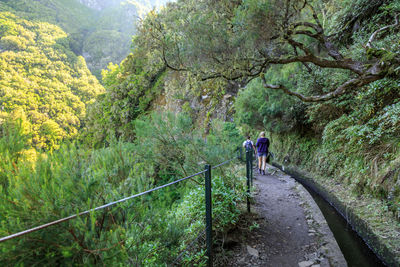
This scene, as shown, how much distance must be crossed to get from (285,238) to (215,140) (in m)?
2.12

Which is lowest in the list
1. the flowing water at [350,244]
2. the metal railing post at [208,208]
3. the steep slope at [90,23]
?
the flowing water at [350,244]

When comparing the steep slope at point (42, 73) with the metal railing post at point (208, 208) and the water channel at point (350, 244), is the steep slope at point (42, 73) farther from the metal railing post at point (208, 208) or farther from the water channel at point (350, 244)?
the water channel at point (350, 244)

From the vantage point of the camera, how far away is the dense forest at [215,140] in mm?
1130

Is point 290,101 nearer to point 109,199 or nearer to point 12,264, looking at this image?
point 109,199

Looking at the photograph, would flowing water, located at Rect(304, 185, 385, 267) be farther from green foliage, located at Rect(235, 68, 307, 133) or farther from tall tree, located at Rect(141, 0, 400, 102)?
green foliage, located at Rect(235, 68, 307, 133)

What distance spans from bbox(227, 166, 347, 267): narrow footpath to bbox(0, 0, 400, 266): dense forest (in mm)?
463

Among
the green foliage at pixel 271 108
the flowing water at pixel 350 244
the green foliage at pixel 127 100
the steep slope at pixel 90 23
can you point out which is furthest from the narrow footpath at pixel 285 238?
the steep slope at pixel 90 23

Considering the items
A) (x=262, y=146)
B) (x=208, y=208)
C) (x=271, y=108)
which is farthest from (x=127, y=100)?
(x=208, y=208)

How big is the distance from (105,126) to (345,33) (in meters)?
14.8

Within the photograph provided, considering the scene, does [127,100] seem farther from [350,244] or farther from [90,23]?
[90,23]

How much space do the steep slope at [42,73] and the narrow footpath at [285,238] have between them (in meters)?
14.6

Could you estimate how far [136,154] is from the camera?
364 centimetres

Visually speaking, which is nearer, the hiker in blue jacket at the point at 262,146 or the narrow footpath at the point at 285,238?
the narrow footpath at the point at 285,238

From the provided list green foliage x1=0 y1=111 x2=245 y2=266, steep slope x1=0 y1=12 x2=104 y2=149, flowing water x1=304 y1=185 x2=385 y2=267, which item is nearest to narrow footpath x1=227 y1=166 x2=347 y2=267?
flowing water x1=304 y1=185 x2=385 y2=267
